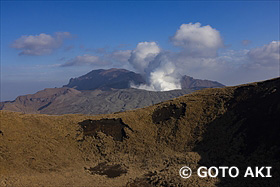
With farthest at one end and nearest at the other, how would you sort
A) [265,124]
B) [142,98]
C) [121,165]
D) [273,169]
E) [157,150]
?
[142,98], [157,150], [121,165], [265,124], [273,169]

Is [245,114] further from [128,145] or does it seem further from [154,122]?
[128,145]

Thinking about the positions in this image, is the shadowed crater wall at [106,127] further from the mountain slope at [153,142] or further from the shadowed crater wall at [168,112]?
the shadowed crater wall at [168,112]

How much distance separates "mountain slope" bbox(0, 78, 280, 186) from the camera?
2089 cm

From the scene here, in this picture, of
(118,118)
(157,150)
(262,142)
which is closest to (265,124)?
(262,142)

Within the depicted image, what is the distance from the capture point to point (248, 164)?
1948cm

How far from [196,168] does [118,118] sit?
15380 millimetres

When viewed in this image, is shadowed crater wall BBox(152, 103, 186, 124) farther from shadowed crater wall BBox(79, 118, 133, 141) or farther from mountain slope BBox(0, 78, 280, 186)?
shadowed crater wall BBox(79, 118, 133, 141)

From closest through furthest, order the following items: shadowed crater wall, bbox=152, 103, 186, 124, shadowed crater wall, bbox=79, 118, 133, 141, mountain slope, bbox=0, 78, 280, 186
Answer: mountain slope, bbox=0, 78, 280, 186 < shadowed crater wall, bbox=79, 118, 133, 141 < shadowed crater wall, bbox=152, 103, 186, 124

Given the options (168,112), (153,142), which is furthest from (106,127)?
(168,112)

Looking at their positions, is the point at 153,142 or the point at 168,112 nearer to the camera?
the point at 153,142

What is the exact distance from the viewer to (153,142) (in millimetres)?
28766

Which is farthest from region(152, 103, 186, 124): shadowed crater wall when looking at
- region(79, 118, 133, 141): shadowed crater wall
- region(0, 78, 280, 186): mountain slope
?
region(79, 118, 133, 141): shadowed crater wall

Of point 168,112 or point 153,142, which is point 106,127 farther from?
point 168,112

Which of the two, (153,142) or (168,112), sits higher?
(168,112)
